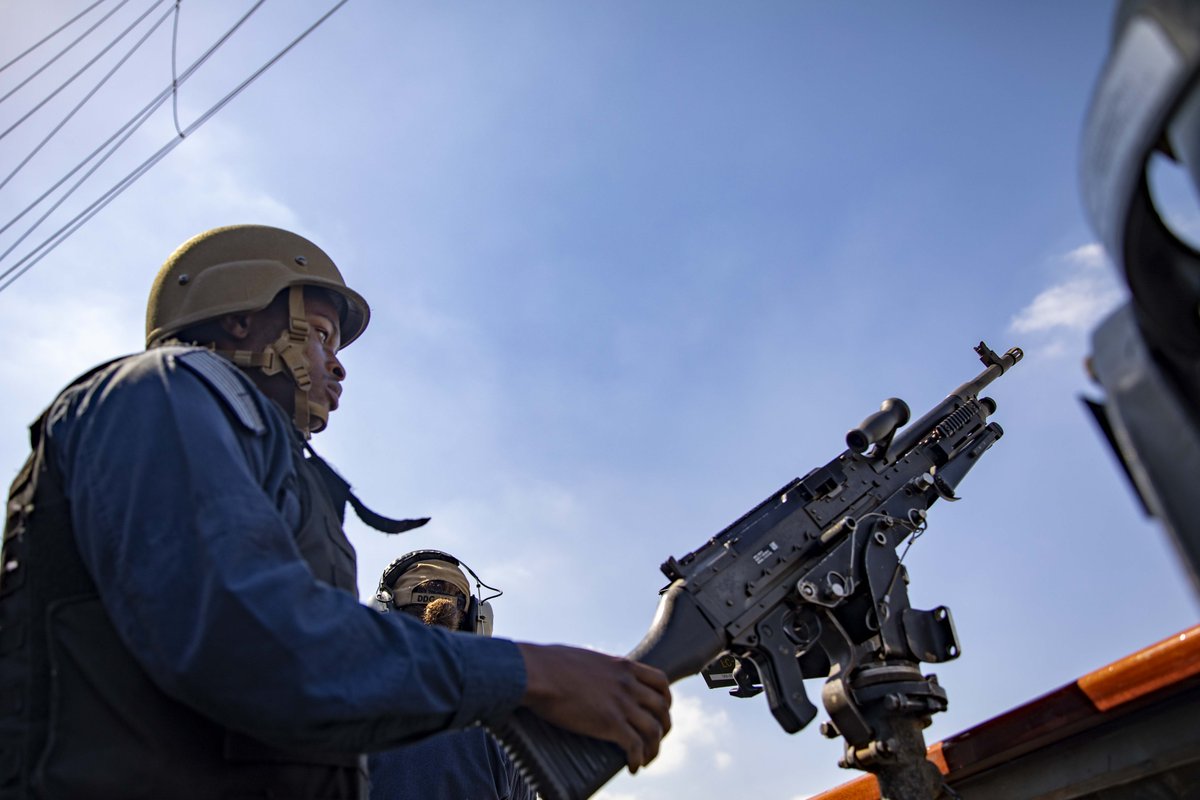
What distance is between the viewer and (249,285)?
3283mm

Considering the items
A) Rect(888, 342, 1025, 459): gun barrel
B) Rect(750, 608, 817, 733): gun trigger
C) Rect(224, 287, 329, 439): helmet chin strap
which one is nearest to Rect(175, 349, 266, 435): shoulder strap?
Rect(224, 287, 329, 439): helmet chin strap

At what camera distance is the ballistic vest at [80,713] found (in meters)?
1.99

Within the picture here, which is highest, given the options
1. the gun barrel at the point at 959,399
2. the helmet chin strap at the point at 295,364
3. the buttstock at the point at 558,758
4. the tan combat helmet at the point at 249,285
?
the tan combat helmet at the point at 249,285

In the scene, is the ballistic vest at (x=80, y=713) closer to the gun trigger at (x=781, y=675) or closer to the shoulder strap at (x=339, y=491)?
the shoulder strap at (x=339, y=491)

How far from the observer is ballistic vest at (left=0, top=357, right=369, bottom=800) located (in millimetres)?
1990

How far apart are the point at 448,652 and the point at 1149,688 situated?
184cm

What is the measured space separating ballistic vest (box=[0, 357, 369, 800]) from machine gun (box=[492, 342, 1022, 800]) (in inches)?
60.1

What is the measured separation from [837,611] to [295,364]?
2.33m

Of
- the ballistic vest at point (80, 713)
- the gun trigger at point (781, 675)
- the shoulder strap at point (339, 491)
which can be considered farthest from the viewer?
the gun trigger at point (781, 675)

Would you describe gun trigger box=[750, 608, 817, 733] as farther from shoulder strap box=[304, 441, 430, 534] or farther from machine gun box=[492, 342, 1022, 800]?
shoulder strap box=[304, 441, 430, 534]

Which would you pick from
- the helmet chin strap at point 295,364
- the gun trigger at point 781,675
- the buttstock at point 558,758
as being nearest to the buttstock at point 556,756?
the buttstock at point 558,758

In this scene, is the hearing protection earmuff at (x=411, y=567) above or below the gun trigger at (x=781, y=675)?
above

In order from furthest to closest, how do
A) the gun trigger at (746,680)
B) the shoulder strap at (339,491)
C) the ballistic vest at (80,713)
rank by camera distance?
1. the gun trigger at (746,680)
2. the shoulder strap at (339,491)
3. the ballistic vest at (80,713)

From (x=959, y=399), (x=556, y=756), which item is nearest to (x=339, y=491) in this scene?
(x=556, y=756)
